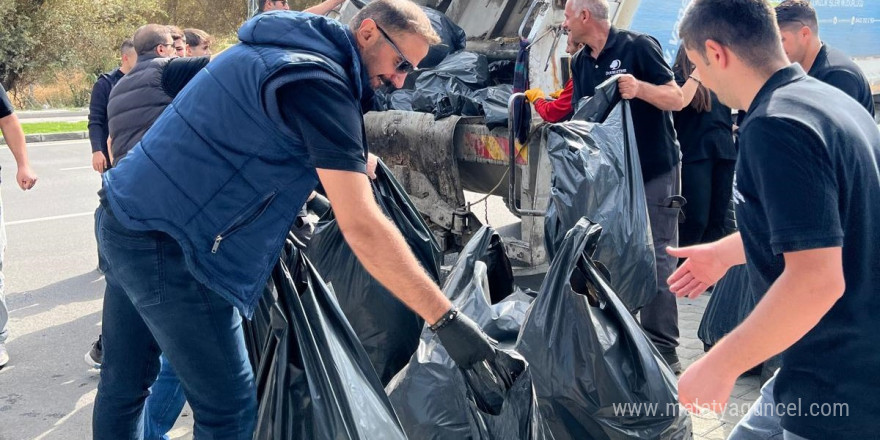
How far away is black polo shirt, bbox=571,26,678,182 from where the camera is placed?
144 inches

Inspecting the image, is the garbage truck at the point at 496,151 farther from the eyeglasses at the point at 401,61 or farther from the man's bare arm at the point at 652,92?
the eyeglasses at the point at 401,61

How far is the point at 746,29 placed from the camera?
5.24ft

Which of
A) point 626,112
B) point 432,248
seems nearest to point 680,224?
point 626,112

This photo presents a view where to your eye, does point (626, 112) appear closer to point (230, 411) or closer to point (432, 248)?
point (432, 248)

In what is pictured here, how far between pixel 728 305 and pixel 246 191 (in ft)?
7.04

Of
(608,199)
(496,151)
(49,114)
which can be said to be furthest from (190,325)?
(49,114)

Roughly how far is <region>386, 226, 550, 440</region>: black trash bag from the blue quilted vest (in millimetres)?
563

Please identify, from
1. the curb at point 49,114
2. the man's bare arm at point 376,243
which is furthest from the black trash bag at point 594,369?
the curb at point 49,114

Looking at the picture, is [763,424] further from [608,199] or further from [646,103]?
[646,103]

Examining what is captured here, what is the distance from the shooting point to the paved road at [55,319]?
3.43 metres

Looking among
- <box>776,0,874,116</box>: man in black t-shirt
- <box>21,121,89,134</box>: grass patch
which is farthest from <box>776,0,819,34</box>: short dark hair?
<box>21,121,89,134</box>: grass patch

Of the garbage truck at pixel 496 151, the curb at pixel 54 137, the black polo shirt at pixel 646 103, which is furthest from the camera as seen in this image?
the curb at pixel 54 137

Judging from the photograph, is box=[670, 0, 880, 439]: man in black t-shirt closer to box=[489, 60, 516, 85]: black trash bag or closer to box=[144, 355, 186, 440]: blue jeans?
box=[144, 355, 186, 440]: blue jeans

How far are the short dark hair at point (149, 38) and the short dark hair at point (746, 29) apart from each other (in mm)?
2719
